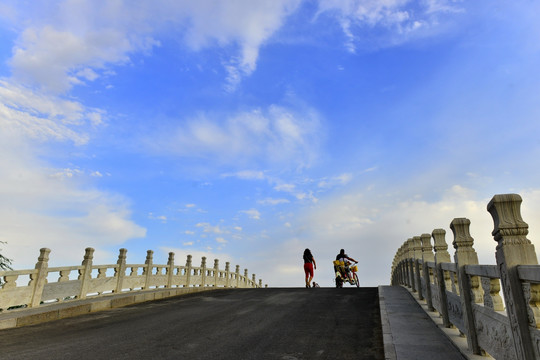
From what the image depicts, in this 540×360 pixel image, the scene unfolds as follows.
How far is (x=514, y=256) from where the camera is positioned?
328 centimetres

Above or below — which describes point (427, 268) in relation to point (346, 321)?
above

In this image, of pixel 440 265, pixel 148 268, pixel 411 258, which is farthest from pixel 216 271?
pixel 440 265

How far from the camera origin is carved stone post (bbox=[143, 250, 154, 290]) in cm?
1800

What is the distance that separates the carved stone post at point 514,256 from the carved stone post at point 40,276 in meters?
14.2

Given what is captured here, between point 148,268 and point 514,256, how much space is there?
1795cm

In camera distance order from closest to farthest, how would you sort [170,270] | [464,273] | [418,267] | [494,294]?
[494,294] < [464,273] < [418,267] < [170,270]

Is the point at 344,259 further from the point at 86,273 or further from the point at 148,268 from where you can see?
the point at 86,273

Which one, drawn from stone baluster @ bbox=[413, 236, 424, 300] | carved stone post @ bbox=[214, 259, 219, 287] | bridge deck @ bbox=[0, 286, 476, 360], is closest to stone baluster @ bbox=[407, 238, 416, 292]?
stone baluster @ bbox=[413, 236, 424, 300]

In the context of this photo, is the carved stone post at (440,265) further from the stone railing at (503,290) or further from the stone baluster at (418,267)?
the stone baluster at (418,267)

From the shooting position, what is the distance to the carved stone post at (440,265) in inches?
248

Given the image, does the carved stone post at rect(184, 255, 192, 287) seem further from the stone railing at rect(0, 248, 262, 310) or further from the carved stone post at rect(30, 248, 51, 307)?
the carved stone post at rect(30, 248, 51, 307)

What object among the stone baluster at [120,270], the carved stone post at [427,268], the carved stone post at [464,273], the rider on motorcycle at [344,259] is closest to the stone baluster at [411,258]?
the carved stone post at [427,268]

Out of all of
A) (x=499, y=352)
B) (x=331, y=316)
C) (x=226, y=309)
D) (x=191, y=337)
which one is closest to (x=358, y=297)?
(x=331, y=316)

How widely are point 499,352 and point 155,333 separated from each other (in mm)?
6058
